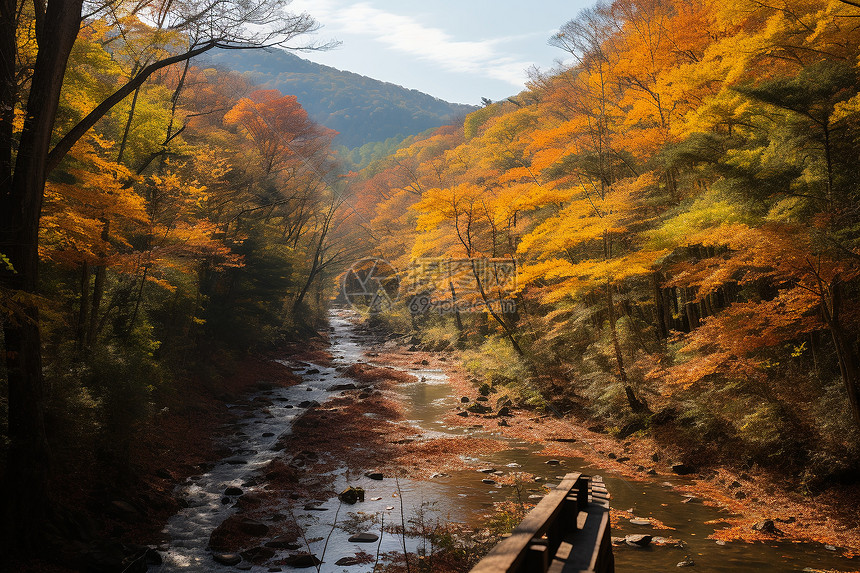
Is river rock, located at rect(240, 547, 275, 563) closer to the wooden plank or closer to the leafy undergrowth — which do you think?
the leafy undergrowth

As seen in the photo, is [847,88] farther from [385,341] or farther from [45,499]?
[385,341]

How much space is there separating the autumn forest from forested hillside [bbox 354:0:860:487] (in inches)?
2.6

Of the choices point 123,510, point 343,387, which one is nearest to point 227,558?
point 123,510

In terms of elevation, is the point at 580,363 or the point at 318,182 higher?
the point at 318,182

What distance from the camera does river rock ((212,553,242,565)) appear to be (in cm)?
712

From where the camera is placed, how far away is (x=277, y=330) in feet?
98.3

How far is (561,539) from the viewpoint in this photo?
12.1 ft

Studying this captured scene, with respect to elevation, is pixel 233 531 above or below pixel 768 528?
above

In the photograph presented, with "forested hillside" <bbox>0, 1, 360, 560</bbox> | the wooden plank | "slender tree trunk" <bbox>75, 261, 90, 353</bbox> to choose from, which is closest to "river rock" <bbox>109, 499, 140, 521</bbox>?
"forested hillside" <bbox>0, 1, 360, 560</bbox>

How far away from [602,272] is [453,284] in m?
10.6

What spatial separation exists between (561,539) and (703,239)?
804 cm

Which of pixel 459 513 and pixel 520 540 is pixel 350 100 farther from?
pixel 520 540

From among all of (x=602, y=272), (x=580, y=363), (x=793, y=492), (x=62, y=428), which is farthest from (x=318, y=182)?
(x=793, y=492)

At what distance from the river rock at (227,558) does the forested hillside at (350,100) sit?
361 feet
